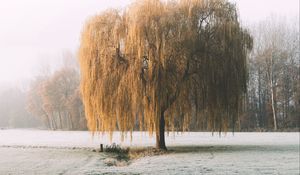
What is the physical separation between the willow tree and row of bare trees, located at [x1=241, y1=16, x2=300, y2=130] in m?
23.9

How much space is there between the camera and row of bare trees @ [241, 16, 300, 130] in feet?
142

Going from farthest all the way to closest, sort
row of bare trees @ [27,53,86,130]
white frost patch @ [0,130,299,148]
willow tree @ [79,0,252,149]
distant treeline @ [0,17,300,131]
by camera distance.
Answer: row of bare trees @ [27,53,86,130] < distant treeline @ [0,17,300,131] < white frost patch @ [0,130,299,148] < willow tree @ [79,0,252,149]

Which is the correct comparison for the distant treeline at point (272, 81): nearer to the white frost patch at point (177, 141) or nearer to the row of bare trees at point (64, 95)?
the row of bare trees at point (64, 95)

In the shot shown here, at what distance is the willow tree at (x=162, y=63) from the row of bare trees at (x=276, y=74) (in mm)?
23875

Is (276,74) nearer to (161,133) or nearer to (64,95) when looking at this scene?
(161,133)

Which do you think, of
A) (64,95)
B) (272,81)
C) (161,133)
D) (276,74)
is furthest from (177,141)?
(64,95)

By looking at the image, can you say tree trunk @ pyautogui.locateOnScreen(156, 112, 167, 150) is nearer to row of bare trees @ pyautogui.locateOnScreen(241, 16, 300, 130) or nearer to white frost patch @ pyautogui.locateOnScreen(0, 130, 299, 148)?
white frost patch @ pyautogui.locateOnScreen(0, 130, 299, 148)

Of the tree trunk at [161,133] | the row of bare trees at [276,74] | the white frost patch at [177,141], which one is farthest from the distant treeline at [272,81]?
the tree trunk at [161,133]

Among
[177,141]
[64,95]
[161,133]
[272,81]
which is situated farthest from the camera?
[64,95]

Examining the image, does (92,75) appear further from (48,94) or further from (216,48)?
(48,94)

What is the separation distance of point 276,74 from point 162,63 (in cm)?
2853

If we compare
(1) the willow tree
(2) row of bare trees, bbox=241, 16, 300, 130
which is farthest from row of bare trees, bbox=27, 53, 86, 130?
(1) the willow tree

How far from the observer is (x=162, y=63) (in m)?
18.9

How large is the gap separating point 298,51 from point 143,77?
99.3ft
